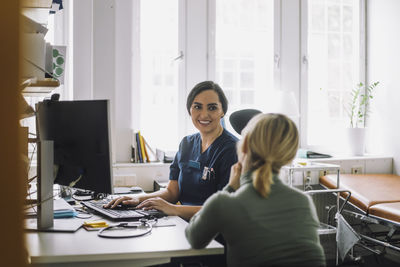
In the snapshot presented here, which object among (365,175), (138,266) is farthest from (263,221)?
(365,175)

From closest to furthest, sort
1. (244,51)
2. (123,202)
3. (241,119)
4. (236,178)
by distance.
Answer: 1. (236,178)
2. (123,202)
3. (241,119)
4. (244,51)

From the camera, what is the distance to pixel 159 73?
3.60 m

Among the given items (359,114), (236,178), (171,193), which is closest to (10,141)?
(236,178)

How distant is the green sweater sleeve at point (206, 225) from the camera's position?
4.00 ft

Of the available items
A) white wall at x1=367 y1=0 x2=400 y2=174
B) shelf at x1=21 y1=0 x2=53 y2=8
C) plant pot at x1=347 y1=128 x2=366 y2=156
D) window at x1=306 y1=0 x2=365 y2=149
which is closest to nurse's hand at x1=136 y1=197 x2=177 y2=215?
shelf at x1=21 y1=0 x2=53 y2=8

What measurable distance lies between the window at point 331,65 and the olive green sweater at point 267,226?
294 centimetres

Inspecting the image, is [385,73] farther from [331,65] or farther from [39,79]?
[39,79]

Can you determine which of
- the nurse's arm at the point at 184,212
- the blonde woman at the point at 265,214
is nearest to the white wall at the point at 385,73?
the nurse's arm at the point at 184,212

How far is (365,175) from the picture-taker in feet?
11.9

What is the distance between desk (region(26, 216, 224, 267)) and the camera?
4.22 ft

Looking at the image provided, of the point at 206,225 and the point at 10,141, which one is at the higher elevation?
the point at 10,141

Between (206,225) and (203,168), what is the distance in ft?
2.82

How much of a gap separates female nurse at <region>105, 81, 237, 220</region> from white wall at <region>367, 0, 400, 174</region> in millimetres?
2404

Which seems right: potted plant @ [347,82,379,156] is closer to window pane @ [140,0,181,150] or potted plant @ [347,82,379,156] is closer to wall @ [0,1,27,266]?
window pane @ [140,0,181,150]
